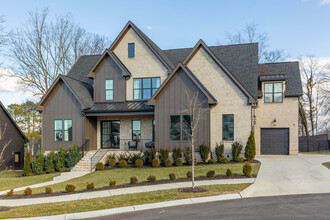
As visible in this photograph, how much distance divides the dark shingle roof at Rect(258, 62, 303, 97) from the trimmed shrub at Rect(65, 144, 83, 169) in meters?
14.8

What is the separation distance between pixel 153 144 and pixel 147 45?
7.86 meters

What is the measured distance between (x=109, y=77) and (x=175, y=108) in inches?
256

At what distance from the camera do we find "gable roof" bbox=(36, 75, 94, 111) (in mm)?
21500

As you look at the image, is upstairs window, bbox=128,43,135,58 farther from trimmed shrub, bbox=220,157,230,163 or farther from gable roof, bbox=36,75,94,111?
trimmed shrub, bbox=220,157,230,163

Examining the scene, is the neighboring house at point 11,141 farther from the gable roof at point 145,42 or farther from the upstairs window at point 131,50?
the upstairs window at point 131,50

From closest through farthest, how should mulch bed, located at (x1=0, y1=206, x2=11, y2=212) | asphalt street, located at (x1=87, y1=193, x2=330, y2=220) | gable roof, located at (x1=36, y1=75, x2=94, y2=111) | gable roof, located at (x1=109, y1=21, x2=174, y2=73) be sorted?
asphalt street, located at (x1=87, y1=193, x2=330, y2=220)
mulch bed, located at (x1=0, y1=206, x2=11, y2=212)
gable roof, located at (x1=36, y1=75, x2=94, y2=111)
gable roof, located at (x1=109, y1=21, x2=174, y2=73)

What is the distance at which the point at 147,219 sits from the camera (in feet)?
25.9

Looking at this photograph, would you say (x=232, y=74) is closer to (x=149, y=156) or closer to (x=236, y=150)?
(x=236, y=150)

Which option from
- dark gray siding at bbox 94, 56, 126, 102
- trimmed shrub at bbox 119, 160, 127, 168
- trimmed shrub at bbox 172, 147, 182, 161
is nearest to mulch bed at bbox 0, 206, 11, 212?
trimmed shrub at bbox 119, 160, 127, 168

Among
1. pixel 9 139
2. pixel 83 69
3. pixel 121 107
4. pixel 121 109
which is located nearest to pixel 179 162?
pixel 121 109

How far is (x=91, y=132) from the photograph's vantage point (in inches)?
888

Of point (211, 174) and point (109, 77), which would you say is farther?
point (109, 77)

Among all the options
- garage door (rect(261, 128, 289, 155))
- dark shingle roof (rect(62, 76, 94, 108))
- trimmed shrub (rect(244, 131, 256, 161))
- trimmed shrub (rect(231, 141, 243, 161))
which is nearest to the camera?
trimmed shrub (rect(244, 131, 256, 161))

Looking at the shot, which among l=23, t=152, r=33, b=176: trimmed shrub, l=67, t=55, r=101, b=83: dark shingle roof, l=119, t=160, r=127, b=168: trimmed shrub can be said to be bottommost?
l=23, t=152, r=33, b=176: trimmed shrub
